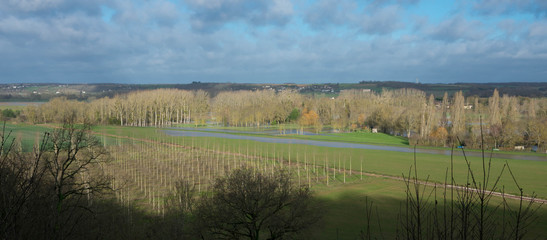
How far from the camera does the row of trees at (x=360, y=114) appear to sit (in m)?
69.7

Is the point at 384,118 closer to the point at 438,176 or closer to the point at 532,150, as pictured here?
the point at 532,150

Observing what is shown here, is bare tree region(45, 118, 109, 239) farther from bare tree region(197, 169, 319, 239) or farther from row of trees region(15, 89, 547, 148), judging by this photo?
row of trees region(15, 89, 547, 148)

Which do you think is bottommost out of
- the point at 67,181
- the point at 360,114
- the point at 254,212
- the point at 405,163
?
the point at 405,163

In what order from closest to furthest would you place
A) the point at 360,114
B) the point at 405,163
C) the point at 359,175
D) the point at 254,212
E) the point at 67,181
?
the point at 67,181, the point at 254,212, the point at 359,175, the point at 405,163, the point at 360,114

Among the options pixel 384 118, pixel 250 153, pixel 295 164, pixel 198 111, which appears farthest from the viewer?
pixel 198 111

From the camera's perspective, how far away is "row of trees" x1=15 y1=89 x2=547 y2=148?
69.7 meters

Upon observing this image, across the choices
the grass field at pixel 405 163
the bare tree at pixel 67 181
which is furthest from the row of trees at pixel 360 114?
the bare tree at pixel 67 181

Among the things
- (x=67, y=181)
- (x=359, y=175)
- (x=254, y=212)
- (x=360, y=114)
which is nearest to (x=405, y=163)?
(x=359, y=175)

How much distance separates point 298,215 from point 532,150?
202ft

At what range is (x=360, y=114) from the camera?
10525 cm

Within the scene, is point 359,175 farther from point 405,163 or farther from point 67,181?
point 67,181

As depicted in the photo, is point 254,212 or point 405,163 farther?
point 405,163

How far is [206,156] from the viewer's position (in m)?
52.1

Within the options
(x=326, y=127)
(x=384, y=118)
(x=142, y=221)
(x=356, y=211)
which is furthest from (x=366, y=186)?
(x=326, y=127)
